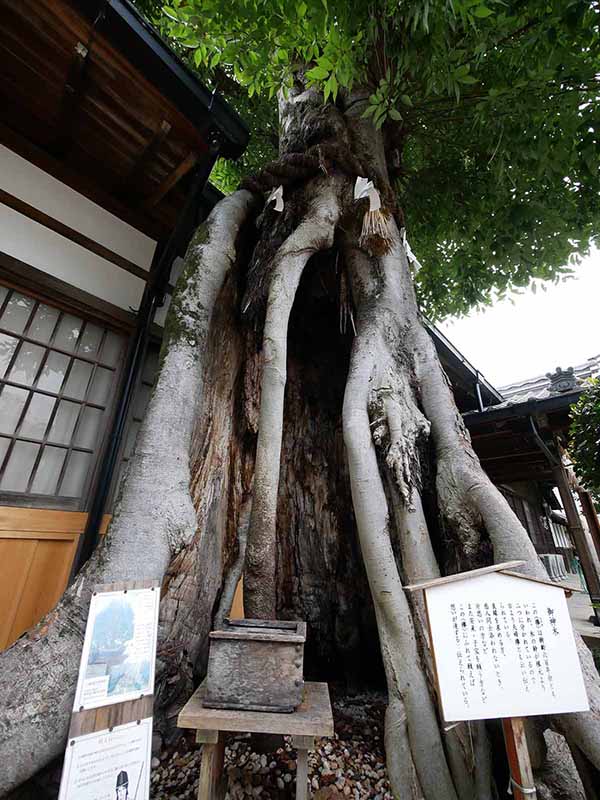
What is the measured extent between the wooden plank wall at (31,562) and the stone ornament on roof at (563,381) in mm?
5866

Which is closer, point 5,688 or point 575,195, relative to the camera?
point 5,688

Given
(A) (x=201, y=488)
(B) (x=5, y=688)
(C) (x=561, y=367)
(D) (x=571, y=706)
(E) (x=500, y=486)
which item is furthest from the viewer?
(E) (x=500, y=486)

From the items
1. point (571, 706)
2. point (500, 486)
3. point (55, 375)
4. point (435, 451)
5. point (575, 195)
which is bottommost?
point (571, 706)

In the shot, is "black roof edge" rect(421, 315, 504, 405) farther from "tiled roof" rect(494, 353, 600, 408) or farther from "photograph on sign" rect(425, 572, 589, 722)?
"photograph on sign" rect(425, 572, 589, 722)

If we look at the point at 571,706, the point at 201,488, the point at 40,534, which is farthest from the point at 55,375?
the point at 571,706

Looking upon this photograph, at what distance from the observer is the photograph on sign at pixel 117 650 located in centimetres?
119

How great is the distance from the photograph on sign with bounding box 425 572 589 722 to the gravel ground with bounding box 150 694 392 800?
28.9 inches

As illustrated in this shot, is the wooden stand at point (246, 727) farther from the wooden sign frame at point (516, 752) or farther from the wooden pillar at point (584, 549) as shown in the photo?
the wooden pillar at point (584, 549)

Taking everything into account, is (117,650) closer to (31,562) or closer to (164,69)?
(31,562)

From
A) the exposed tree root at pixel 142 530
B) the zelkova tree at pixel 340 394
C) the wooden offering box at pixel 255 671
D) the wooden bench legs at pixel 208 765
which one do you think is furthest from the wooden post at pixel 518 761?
the exposed tree root at pixel 142 530

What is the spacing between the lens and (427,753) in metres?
1.39

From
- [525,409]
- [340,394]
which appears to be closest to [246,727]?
[340,394]

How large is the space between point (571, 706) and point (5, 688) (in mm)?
1740

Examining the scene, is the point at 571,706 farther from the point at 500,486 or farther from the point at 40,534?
the point at 500,486
